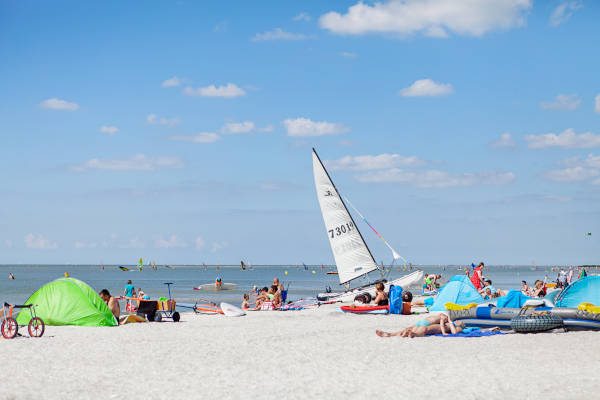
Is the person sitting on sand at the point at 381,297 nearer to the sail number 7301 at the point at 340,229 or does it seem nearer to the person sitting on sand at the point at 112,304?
the sail number 7301 at the point at 340,229

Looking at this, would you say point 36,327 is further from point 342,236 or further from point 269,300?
point 342,236

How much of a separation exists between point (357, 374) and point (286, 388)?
5.42 feet

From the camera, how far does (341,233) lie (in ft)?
99.0

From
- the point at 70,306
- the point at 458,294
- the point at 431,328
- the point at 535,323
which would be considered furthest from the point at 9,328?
the point at 458,294

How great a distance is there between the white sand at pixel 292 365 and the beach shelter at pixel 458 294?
259 inches

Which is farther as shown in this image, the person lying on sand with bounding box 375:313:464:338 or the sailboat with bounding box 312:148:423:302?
the sailboat with bounding box 312:148:423:302

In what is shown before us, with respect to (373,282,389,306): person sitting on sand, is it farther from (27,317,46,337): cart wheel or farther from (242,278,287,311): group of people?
(27,317,46,337): cart wheel

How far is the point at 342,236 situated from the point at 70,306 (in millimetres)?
14550

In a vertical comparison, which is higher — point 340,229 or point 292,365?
point 340,229

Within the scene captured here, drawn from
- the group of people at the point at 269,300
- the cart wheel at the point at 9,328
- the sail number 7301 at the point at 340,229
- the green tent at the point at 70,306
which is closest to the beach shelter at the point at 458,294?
the group of people at the point at 269,300

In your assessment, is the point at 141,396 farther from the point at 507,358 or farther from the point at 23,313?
the point at 23,313

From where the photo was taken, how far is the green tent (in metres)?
18.4

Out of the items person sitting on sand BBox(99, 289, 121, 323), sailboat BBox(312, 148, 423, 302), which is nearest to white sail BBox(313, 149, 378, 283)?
sailboat BBox(312, 148, 423, 302)

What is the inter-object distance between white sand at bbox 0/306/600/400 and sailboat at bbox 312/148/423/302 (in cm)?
1238
